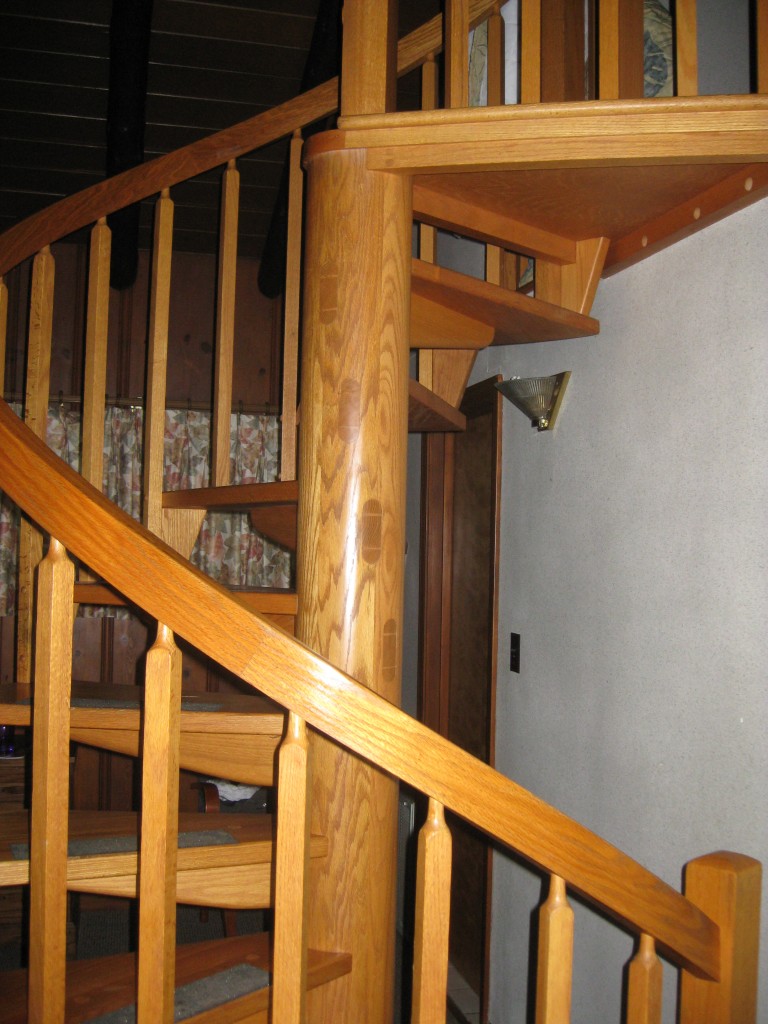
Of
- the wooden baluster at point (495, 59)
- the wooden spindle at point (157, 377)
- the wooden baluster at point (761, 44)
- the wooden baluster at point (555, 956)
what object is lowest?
the wooden baluster at point (555, 956)

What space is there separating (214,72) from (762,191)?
219 cm

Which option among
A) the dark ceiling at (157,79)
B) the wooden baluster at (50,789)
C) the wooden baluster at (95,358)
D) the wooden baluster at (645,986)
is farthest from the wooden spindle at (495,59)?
the wooden baluster at (645,986)

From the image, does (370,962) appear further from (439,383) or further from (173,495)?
(439,383)

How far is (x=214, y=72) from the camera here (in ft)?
10.1

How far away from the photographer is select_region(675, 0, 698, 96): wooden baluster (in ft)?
5.20

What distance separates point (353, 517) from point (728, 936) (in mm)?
1026

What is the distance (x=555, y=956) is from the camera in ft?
4.31

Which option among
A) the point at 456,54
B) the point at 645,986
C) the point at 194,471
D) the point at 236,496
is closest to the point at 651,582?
the point at 645,986

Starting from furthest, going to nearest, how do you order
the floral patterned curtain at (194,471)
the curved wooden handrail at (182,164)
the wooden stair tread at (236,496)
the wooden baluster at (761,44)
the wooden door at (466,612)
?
1. the floral patterned curtain at (194,471)
2. the wooden door at (466,612)
3. the curved wooden handrail at (182,164)
4. the wooden stair tread at (236,496)
5. the wooden baluster at (761,44)

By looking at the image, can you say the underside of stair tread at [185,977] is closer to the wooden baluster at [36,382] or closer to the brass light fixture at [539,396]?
the wooden baluster at [36,382]

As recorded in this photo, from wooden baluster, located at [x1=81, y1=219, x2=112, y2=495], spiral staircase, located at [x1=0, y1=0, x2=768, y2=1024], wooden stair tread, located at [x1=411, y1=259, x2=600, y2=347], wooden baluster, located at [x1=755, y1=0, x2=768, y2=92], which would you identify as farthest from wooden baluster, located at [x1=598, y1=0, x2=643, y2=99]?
wooden baluster, located at [x1=81, y1=219, x2=112, y2=495]

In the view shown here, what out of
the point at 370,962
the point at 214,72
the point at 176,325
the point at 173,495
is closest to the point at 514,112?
the point at 173,495

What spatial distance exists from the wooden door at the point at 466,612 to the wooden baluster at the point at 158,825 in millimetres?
1815

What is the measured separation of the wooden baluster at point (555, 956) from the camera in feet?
4.28
